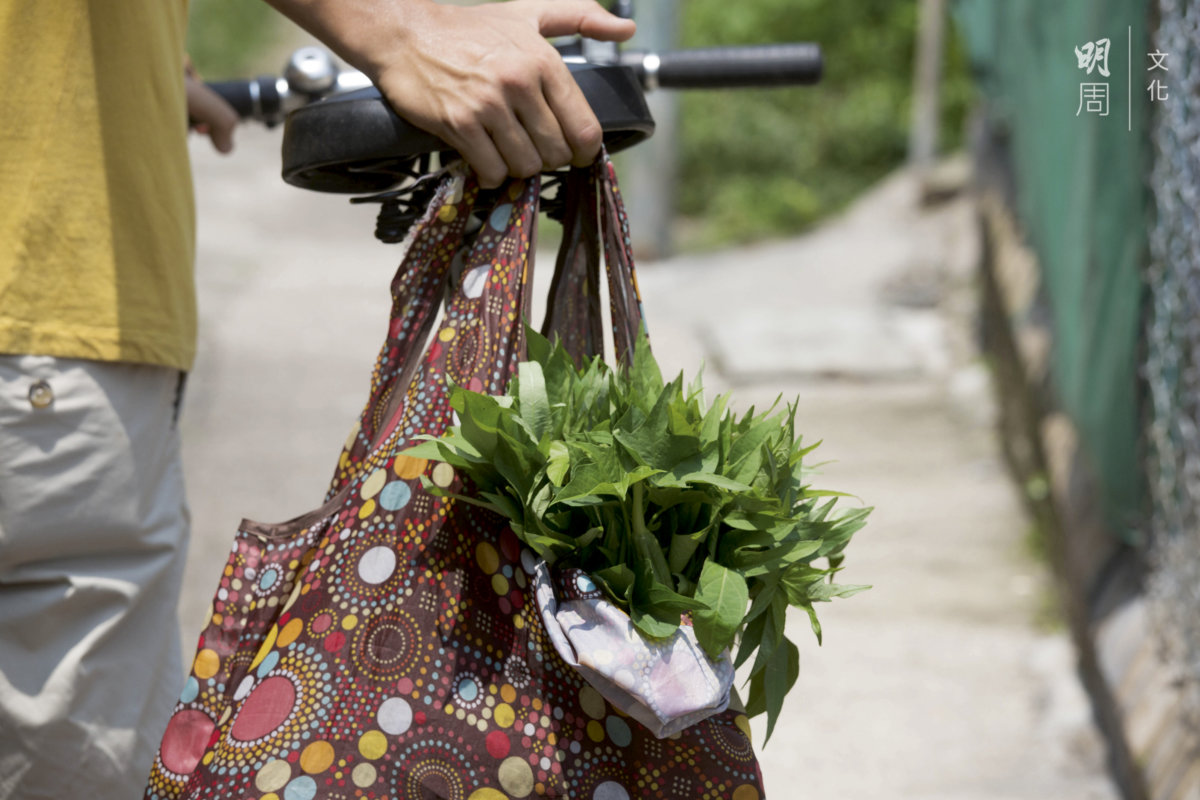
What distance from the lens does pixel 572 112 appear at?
1.16 metres

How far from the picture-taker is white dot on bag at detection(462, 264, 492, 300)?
3.84ft

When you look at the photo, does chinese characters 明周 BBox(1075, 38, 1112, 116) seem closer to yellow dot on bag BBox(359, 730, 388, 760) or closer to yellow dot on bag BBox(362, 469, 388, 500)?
yellow dot on bag BBox(362, 469, 388, 500)

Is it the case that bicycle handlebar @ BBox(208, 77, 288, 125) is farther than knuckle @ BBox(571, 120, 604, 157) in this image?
Yes

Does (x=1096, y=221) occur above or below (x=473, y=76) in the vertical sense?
below

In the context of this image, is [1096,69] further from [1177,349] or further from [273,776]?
[273,776]

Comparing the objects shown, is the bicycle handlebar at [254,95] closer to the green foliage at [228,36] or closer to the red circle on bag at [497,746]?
the red circle on bag at [497,746]

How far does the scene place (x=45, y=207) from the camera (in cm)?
129

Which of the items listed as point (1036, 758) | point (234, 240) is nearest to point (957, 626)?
point (1036, 758)

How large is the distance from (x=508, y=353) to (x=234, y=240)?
8.11 metres

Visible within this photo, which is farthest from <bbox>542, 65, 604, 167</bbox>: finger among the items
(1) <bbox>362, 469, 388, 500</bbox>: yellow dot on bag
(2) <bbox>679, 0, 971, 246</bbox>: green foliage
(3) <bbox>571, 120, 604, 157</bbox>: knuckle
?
(2) <bbox>679, 0, 971, 246</bbox>: green foliage

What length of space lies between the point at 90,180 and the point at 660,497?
0.72 metres

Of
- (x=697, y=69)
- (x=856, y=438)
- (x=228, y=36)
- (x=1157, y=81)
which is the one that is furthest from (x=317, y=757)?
(x=228, y=36)

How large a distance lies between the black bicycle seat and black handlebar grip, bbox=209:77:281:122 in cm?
52

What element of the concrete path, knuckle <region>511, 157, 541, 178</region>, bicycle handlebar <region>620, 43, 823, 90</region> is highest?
bicycle handlebar <region>620, 43, 823, 90</region>
